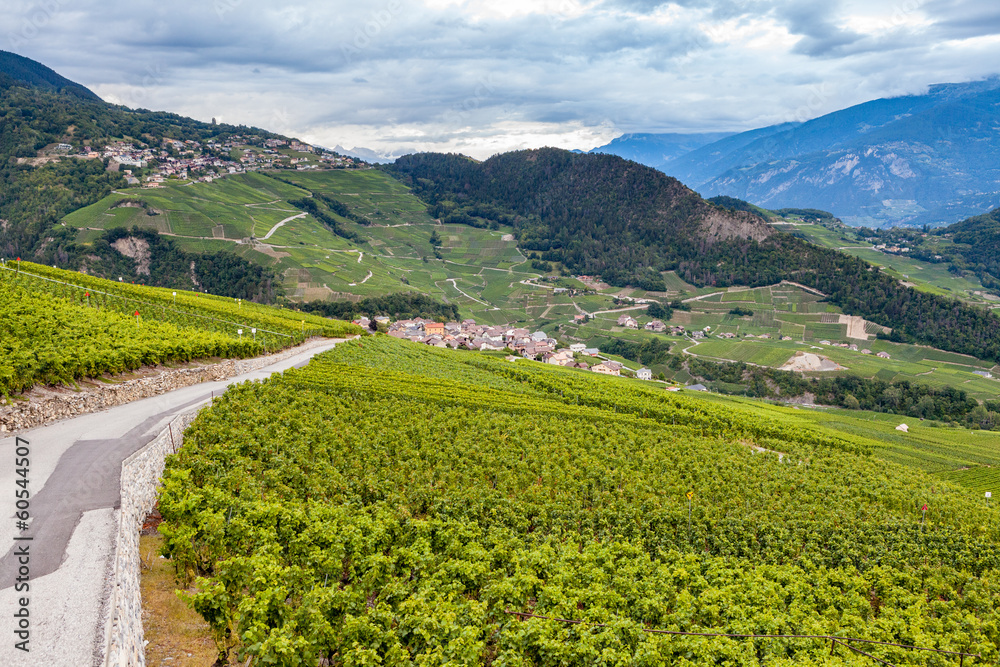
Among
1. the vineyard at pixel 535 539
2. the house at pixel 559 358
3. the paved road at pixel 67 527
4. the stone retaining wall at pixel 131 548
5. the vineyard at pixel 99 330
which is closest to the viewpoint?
the paved road at pixel 67 527

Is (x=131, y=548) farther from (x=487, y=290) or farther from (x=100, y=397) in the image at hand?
(x=487, y=290)

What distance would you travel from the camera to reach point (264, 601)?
1462cm

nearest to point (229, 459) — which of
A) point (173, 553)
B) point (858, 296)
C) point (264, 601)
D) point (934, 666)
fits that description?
point (173, 553)

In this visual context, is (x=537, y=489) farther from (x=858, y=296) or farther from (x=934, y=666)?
(x=858, y=296)

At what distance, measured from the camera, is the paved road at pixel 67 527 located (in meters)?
12.3

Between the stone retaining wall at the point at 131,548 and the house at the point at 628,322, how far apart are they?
437 feet

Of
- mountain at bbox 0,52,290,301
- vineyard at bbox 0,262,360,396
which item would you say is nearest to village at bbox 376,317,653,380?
mountain at bbox 0,52,290,301

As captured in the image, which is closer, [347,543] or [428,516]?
[347,543]

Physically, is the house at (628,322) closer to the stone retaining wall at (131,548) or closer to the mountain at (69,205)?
the mountain at (69,205)

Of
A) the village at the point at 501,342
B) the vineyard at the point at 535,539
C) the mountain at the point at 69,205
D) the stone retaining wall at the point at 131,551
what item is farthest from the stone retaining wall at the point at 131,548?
the mountain at the point at 69,205

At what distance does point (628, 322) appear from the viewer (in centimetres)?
15300

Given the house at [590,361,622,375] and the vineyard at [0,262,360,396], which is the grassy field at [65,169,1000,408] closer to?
the house at [590,361,622,375]

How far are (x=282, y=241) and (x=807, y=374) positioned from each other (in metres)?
130

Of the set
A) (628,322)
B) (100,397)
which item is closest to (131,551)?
(100,397)
